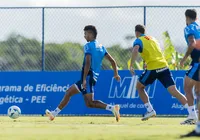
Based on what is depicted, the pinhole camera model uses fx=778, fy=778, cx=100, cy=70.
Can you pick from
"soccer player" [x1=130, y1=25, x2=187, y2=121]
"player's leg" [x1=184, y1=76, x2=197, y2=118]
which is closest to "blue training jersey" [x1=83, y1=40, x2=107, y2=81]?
"soccer player" [x1=130, y1=25, x2=187, y2=121]

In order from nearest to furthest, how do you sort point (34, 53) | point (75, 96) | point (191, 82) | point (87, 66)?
point (191, 82) → point (87, 66) → point (75, 96) → point (34, 53)

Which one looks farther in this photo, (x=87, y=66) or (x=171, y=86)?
(x=171, y=86)

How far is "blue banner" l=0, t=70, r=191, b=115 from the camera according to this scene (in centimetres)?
2108

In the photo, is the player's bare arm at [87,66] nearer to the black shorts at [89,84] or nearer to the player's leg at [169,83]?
the black shorts at [89,84]

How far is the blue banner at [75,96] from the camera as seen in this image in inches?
830

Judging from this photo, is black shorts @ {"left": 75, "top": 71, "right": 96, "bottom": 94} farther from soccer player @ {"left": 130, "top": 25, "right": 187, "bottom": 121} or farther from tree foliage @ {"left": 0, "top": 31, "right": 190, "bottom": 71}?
tree foliage @ {"left": 0, "top": 31, "right": 190, "bottom": 71}

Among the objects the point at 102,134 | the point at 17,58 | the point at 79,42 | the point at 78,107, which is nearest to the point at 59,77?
the point at 78,107

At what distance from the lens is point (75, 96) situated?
21.6 meters

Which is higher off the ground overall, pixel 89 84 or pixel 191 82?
pixel 89 84

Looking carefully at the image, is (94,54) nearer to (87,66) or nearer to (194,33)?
(87,66)

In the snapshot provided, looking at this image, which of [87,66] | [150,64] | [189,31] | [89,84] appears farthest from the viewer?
[150,64]

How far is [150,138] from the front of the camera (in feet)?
34.2

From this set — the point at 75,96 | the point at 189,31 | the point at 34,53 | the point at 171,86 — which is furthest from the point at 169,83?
the point at 34,53

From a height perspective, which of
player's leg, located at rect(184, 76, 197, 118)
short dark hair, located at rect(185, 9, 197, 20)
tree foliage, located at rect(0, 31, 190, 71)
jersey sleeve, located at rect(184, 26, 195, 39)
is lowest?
player's leg, located at rect(184, 76, 197, 118)
